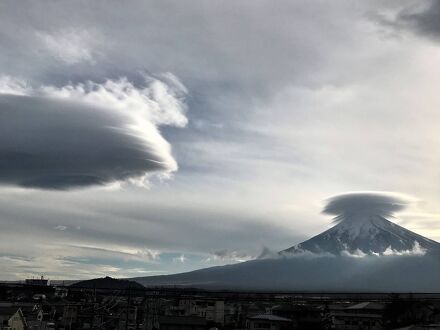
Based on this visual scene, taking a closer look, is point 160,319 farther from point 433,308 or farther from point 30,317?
point 433,308

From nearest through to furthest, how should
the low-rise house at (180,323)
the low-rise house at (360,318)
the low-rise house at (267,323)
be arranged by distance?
the low-rise house at (180,323)
the low-rise house at (267,323)
the low-rise house at (360,318)

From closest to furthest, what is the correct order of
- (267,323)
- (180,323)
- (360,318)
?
(180,323), (267,323), (360,318)

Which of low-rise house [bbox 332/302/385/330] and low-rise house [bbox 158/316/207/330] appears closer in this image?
low-rise house [bbox 158/316/207/330]

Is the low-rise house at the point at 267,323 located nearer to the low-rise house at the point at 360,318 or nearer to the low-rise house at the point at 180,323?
the low-rise house at the point at 180,323

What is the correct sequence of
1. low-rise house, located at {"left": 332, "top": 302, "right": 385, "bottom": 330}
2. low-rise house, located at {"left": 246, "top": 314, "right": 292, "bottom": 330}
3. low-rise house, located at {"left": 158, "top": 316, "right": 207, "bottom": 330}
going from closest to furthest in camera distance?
low-rise house, located at {"left": 158, "top": 316, "right": 207, "bottom": 330} → low-rise house, located at {"left": 246, "top": 314, "right": 292, "bottom": 330} → low-rise house, located at {"left": 332, "top": 302, "right": 385, "bottom": 330}

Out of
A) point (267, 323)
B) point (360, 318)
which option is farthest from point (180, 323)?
point (360, 318)

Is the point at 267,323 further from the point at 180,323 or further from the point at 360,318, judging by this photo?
the point at 360,318

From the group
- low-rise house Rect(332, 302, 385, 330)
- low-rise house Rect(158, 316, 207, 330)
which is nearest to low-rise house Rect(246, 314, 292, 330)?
low-rise house Rect(158, 316, 207, 330)

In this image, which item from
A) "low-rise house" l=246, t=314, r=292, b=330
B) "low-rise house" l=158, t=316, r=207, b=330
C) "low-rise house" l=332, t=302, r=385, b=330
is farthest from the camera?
"low-rise house" l=332, t=302, r=385, b=330

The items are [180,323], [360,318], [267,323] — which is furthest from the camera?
[360,318]

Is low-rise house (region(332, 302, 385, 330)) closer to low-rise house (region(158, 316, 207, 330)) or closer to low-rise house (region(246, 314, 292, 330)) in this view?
low-rise house (region(246, 314, 292, 330))

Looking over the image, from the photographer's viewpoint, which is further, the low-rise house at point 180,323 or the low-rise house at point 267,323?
the low-rise house at point 267,323

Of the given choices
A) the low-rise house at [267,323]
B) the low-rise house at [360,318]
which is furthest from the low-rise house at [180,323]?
the low-rise house at [360,318]
